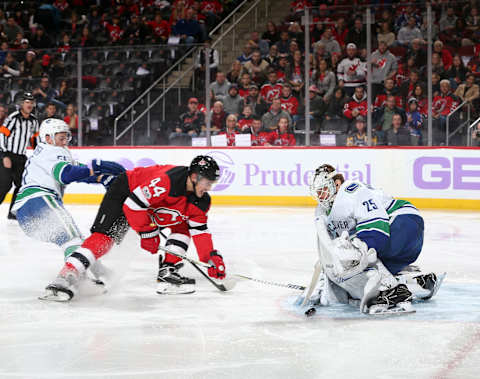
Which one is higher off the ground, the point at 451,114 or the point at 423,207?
the point at 451,114

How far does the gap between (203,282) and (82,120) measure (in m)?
5.55

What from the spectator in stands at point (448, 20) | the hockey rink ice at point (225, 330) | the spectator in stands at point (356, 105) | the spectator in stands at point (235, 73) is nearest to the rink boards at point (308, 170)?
the spectator in stands at point (356, 105)

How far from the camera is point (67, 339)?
3.55 metres

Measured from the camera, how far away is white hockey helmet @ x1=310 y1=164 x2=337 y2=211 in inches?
154

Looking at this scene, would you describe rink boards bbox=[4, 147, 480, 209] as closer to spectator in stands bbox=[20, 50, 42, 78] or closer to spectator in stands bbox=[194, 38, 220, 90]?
spectator in stands bbox=[194, 38, 220, 90]

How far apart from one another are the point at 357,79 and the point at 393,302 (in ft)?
18.4

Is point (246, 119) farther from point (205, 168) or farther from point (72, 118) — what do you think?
point (205, 168)

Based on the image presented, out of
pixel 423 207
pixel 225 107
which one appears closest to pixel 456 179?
pixel 423 207

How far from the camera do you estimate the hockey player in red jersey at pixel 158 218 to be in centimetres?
434

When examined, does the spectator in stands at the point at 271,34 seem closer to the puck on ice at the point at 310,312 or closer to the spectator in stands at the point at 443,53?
the spectator in stands at the point at 443,53

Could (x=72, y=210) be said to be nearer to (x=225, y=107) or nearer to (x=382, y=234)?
(x=225, y=107)

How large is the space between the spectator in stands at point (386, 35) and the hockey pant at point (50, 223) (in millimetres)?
5283

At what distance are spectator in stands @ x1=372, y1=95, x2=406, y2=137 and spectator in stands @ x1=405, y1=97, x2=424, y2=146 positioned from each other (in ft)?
0.26

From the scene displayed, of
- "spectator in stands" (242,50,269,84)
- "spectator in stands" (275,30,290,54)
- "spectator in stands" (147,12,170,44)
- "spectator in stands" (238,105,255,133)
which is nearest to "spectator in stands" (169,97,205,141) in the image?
"spectator in stands" (238,105,255,133)
